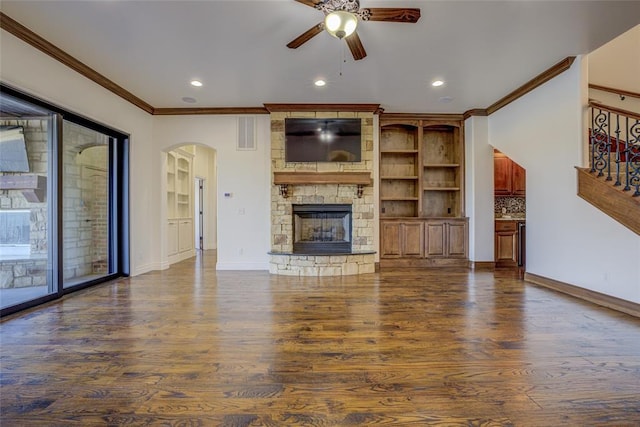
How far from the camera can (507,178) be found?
6336 millimetres

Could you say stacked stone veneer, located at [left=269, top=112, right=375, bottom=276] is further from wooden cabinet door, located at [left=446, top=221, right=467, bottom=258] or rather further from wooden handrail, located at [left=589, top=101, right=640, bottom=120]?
wooden handrail, located at [left=589, top=101, right=640, bottom=120]

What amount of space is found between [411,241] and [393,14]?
420cm

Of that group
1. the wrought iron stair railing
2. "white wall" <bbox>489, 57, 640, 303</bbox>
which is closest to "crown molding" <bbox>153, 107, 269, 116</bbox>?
"white wall" <bbox>489, 57, 640, 303</bbox>

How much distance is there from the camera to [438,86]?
4.76 metres

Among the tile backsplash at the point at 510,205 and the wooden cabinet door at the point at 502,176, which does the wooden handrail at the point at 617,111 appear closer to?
the wooden cabinet door at the point at 502,176

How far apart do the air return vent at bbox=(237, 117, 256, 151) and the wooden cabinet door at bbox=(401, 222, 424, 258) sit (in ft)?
10.9

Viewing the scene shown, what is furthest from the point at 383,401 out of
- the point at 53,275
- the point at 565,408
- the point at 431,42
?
the point at 53,275

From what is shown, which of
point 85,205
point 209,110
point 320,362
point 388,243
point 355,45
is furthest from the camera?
point 388,243

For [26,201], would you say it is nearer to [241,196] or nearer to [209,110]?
[241,196]

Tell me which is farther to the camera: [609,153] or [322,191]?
[322,191]

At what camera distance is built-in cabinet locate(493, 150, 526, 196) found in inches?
249

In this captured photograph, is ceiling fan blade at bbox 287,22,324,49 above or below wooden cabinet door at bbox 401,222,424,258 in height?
above

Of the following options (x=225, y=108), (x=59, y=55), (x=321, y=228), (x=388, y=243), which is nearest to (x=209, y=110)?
(x=225, y=108)

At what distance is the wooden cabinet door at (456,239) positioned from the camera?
603 centimetres
